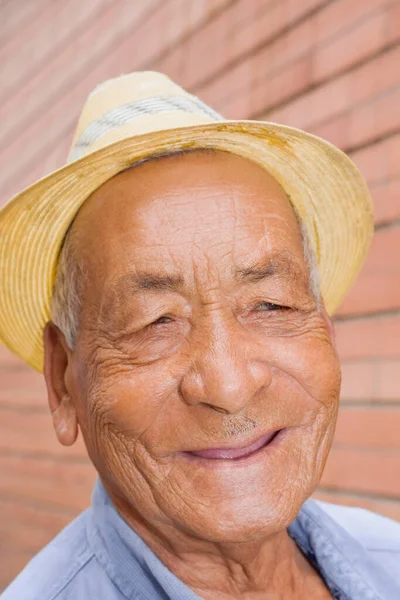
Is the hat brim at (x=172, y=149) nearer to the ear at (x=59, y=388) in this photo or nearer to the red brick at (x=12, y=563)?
the ear at (x=59, y=388)

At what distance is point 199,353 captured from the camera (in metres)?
1.73

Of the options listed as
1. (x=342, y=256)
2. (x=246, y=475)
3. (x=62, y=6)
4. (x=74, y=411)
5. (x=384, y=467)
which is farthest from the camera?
(x=62, y=6)

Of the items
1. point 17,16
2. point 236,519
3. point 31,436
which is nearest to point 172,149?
point 236,519

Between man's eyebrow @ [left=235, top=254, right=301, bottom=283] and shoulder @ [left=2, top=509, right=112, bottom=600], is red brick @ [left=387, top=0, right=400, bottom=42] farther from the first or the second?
shoulder @ [left=2, top=509, right=112, bottom=600]

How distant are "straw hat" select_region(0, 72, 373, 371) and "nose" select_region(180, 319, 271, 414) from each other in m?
0.40

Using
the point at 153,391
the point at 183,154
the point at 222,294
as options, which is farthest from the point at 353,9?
the point at 153,391

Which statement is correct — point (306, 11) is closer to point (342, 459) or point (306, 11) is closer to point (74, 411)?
point (342, 459)

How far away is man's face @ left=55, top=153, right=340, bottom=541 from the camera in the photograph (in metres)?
1.73

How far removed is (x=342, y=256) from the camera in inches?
91.0

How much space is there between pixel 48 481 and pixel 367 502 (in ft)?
6.99

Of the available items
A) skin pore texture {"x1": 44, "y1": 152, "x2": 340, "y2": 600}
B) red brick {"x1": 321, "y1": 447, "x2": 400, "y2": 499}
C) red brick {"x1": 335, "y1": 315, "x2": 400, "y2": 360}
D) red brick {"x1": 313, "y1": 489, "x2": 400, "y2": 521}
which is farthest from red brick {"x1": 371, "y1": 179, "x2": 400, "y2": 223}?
skin pore texture {"x1": 44, "y1": 152, "x2": 340, "y2": 600}

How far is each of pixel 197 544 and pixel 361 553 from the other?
0.51 m

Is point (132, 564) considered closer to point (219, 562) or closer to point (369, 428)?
point (219, 562)

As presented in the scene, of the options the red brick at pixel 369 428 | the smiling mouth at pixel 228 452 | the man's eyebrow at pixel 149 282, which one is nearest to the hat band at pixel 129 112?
the man's eyebrow at pixel 149 282
